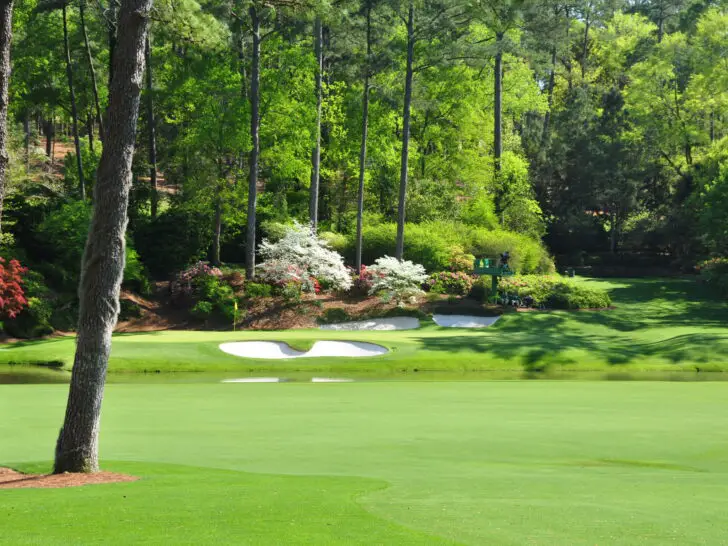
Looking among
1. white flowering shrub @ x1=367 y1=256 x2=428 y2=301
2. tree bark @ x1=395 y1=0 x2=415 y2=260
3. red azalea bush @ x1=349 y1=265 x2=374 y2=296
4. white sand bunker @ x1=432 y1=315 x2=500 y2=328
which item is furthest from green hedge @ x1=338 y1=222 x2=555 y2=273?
white sand bunker @ x1=432 y1=315 x2=500 y2=328

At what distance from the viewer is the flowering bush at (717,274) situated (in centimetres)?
4803

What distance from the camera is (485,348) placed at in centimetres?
3197

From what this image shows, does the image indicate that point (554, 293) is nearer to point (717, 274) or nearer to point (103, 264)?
point (717, 274)

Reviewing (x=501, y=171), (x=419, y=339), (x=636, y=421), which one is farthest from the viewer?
(x=501, y=171)

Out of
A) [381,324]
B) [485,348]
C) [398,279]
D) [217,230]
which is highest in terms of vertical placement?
[217,230]

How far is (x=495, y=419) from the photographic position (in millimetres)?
17500

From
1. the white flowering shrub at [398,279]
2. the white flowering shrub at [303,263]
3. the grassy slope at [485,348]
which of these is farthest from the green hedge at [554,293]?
the white flowering shrub at [303,263]

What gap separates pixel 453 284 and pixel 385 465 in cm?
3115

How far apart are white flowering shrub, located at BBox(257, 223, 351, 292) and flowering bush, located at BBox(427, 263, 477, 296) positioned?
4.05m

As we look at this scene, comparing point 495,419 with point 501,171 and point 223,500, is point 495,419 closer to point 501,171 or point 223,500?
point 223,500

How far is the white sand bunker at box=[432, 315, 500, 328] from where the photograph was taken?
1549 inches

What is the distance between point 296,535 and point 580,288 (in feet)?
123

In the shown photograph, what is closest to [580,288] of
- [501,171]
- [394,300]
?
[394,300]

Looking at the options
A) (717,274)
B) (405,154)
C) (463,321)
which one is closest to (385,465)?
(463,321)
